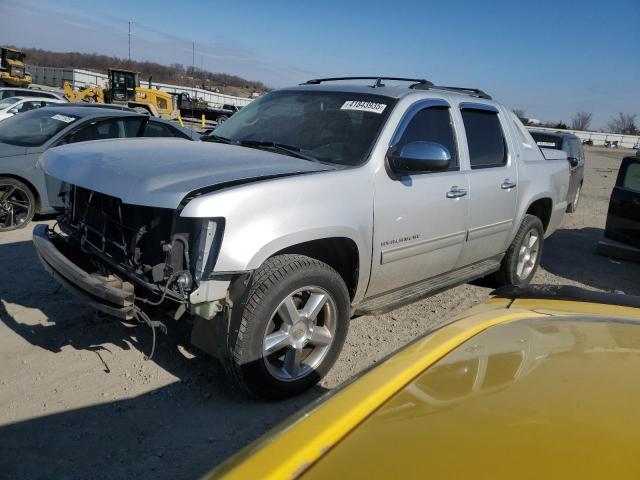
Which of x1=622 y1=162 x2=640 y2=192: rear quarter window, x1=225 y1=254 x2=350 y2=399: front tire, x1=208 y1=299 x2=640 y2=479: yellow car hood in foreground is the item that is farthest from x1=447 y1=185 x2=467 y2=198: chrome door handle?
x1=622 y1=162 x2=640 y2=192: rear quarter window

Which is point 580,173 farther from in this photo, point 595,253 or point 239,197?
point 239,197

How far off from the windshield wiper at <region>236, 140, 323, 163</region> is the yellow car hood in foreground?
2.02 metres

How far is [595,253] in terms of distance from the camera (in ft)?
26.1

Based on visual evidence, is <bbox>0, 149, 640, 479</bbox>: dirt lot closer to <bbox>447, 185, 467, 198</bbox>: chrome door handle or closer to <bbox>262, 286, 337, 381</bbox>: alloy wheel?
<bbox>262, 286, 337, 381</bbox>: alloy wheel

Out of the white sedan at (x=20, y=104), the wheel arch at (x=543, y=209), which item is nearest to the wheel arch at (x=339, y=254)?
the wheel arch at (x=543, y=209)

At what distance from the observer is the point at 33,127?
23.2 ft

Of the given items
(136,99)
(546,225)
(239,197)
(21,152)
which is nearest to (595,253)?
(546,225)

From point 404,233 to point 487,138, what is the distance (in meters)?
1.68

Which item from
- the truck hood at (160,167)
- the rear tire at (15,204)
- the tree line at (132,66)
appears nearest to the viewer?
the truck hood at (160,167)

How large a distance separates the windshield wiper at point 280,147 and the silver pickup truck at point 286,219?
0.01m

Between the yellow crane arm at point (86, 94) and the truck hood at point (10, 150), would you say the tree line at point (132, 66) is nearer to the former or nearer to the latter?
the yellow crane arm at point (86, 94)

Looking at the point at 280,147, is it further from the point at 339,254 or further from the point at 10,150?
the point at 10,150

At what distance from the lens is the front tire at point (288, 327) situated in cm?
286

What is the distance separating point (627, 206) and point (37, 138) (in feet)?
26.0
